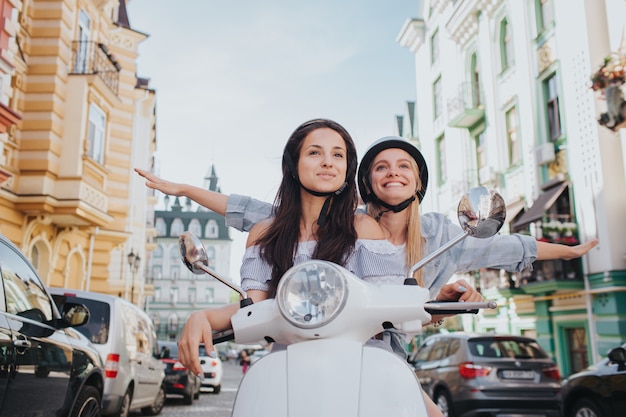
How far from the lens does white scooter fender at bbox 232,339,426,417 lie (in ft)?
5.95

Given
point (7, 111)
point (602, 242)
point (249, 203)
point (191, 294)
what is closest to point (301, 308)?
point (249, 203)

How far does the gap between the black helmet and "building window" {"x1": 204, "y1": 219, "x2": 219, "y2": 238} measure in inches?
3630

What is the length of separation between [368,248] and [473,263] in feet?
2.81

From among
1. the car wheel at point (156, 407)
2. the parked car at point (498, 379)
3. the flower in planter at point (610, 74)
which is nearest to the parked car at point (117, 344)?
the car wheel at point (156, 407)

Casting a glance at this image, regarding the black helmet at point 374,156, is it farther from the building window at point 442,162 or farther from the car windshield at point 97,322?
the building window at point 442,162

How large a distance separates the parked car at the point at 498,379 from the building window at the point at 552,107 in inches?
396

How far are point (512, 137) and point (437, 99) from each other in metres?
7.39

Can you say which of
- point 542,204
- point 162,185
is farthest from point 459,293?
Answer: point 542,204

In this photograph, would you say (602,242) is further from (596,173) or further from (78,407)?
(78,407)

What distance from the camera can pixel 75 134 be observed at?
599 inches

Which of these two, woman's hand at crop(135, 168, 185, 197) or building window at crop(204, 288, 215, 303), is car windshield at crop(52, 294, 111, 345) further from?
building window at crop(204, 288, 215, 303)

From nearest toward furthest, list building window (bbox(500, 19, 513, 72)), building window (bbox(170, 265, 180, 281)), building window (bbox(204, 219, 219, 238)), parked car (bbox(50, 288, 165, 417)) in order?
parked car (bbox(50, 288, 165, 417)) < building window (bbox(500, 19, 513, 72)) < building window (bbox(170, 265, 180, 281)) < building window (bbox(204, 219, 219, 238))

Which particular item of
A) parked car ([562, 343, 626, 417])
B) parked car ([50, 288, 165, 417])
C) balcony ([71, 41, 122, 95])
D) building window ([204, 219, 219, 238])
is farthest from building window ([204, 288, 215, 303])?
parked car ([562, 343, 626, 417])

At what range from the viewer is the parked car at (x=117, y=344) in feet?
24.9
